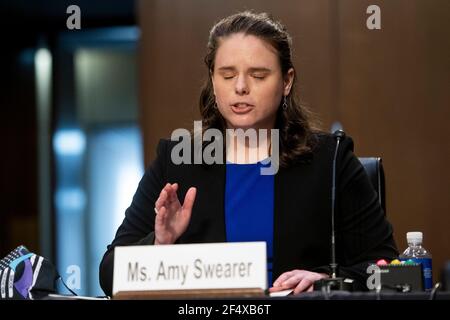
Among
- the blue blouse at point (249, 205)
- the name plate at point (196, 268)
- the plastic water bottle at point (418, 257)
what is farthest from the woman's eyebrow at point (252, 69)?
the name plate at point (196, 268)

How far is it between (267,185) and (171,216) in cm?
37

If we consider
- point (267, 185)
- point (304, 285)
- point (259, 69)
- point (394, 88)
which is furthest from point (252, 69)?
point (394, 88)

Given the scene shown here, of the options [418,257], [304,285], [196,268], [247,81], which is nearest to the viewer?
[196,268]

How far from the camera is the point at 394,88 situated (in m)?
3.39

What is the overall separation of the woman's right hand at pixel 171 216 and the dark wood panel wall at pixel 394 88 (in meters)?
1.69

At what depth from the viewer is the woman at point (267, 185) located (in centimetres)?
204

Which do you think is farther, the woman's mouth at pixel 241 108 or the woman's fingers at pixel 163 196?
the woman's mouth at pixel 241 108

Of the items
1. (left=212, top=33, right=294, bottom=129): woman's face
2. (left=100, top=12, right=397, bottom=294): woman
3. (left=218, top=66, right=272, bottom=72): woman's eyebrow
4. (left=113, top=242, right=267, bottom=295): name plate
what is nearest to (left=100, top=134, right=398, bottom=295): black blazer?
(left=100, top=12, right=397, bottom=294): woman

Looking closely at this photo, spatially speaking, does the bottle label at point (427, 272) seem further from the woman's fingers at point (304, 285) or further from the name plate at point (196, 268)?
the name plate at point (196, 268)

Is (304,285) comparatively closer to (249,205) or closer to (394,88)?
(249,205)

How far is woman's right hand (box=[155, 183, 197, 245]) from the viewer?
70.1 inches

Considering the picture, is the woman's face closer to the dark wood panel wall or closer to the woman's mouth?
the woman's mouth
